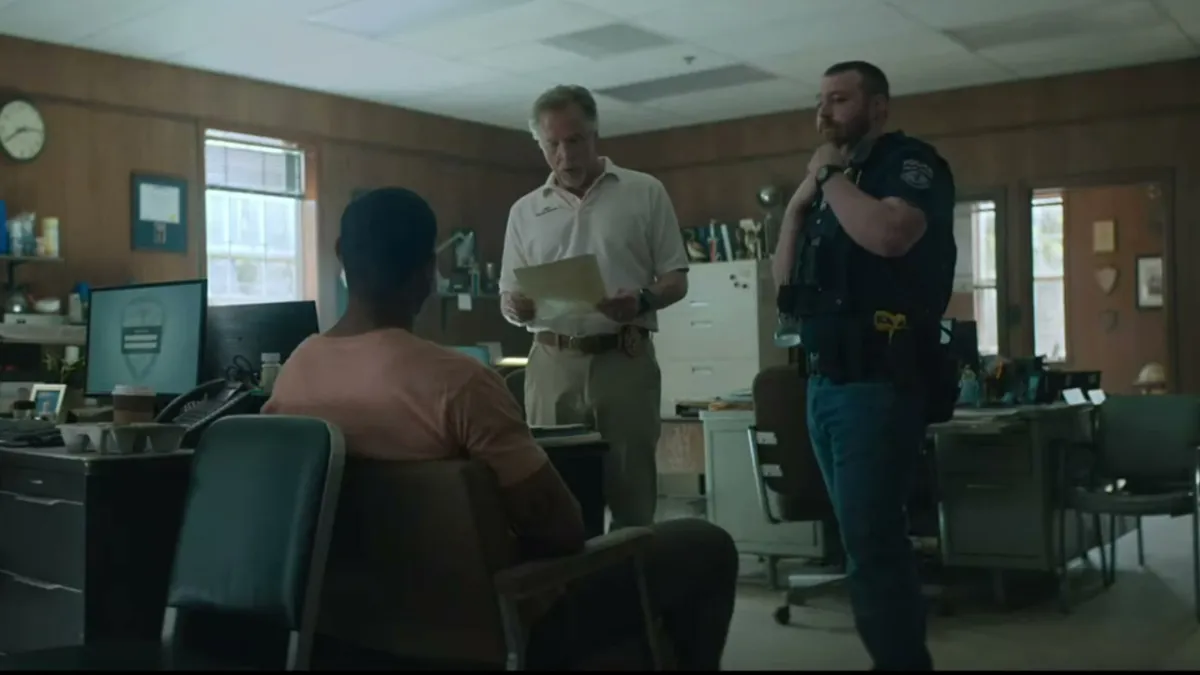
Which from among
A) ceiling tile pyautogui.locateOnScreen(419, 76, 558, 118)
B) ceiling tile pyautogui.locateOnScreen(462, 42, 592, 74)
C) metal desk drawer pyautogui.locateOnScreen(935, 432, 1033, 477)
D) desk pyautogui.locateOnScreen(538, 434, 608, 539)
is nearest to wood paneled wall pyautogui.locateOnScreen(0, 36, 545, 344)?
ceiling tile pyautogui.locateOnScreen(419, 76, 558, 118)

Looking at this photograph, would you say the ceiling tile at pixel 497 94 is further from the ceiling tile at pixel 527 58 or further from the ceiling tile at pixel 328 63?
the ceiling tile at pixel 527 58

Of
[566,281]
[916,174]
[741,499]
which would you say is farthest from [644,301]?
[741,499]

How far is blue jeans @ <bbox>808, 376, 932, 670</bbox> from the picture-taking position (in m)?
2.07

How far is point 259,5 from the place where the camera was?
18.0 ft

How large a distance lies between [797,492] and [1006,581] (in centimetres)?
109

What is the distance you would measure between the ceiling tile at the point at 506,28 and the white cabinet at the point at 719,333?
85.0 inches

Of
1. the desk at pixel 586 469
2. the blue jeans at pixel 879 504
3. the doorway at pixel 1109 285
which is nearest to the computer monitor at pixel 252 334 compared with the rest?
the desk at pixel 586 469

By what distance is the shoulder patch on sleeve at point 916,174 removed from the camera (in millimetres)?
2213

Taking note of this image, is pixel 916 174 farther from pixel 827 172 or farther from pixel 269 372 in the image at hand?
pixel 269 372

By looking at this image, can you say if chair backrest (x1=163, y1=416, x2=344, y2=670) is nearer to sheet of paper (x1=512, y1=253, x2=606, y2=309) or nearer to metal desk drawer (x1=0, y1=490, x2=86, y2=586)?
metal desk drawer (x1=0, y1=490, x2=86, y2=586)

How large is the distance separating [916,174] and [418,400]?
1.09 meters

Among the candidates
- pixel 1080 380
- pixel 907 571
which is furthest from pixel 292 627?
pixel 1080 380

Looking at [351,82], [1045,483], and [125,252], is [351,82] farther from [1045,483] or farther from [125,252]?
[1045,483]

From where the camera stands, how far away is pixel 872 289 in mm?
2240
